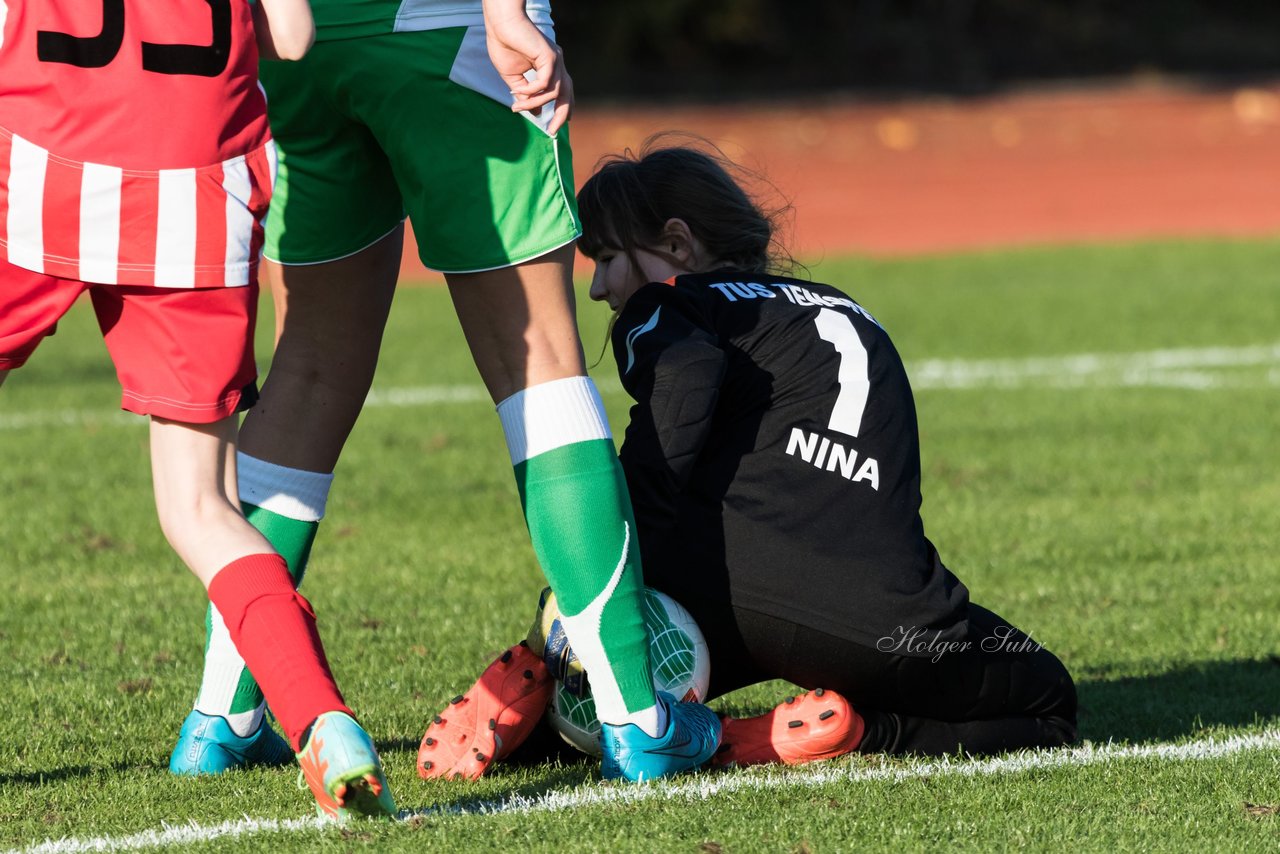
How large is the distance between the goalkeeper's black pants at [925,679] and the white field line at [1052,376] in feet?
16.9

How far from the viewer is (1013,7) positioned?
107ft

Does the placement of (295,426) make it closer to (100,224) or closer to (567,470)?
(567,470)

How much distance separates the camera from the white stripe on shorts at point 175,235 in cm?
241

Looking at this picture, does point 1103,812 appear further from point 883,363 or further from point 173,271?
point 173,271

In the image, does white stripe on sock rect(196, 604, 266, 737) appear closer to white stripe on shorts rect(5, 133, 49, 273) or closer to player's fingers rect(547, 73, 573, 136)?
white stripe on shorts rect(5, 133, 49, 273)

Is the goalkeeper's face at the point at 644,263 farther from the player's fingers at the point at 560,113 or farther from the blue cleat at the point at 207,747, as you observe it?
the blue cleat at the point at 207,747

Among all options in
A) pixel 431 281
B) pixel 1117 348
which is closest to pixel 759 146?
pixel 431 281

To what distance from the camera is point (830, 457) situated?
3.08 metres

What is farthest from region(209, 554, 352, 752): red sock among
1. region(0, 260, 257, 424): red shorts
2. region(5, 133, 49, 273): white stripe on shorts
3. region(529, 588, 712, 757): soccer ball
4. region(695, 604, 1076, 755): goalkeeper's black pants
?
region(695, 604, 1076, 755): goalkeeper's black pants

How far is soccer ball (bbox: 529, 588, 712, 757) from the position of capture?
3012 millimetres

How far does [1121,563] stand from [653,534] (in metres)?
Result: 2.43

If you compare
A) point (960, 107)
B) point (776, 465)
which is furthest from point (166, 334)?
point (960, 107)

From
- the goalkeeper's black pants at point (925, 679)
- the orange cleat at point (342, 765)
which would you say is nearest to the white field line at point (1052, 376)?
the goalkeeper's black pants at point (925, 679)

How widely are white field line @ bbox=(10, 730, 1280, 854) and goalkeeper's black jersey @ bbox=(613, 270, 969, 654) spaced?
0.76 feet
